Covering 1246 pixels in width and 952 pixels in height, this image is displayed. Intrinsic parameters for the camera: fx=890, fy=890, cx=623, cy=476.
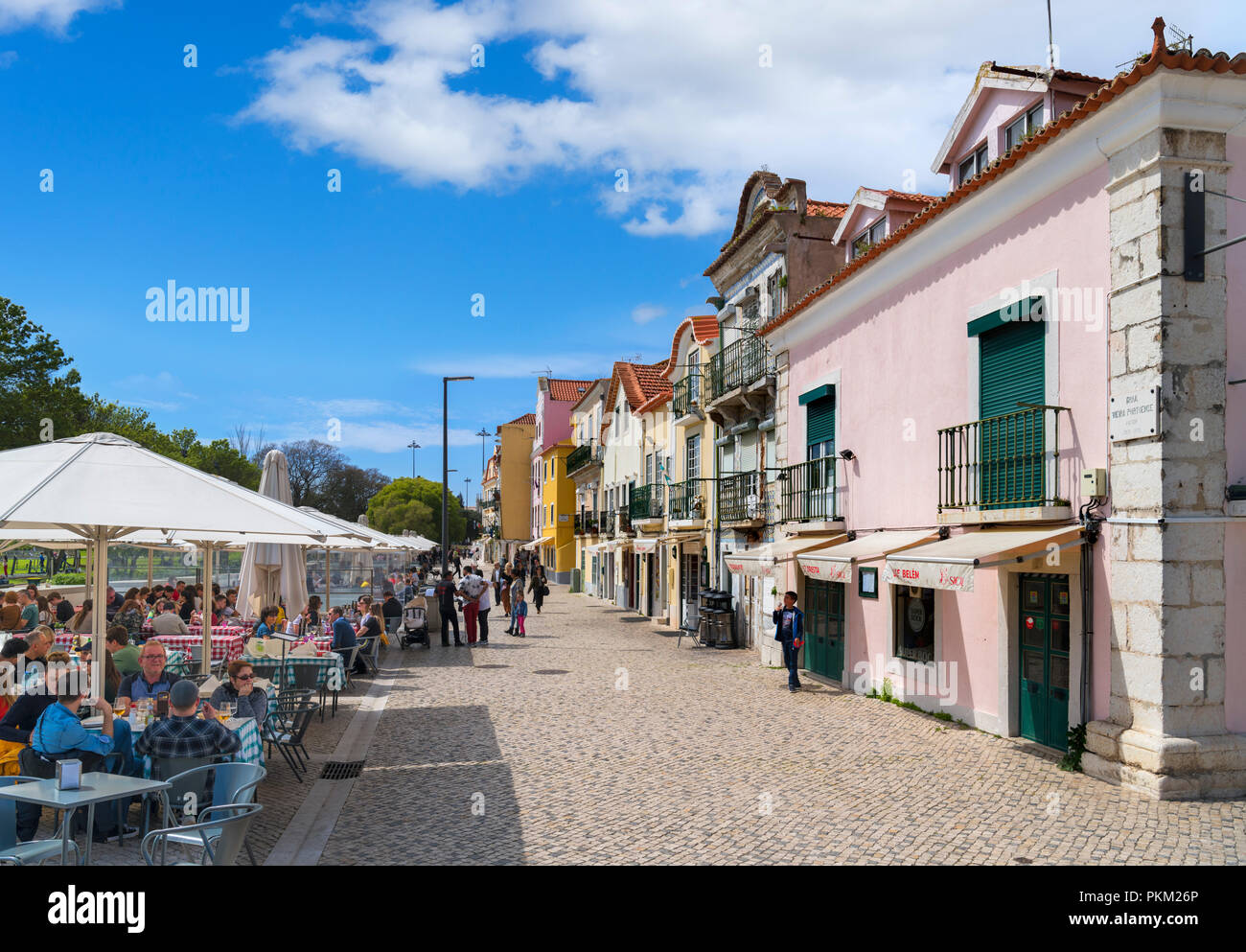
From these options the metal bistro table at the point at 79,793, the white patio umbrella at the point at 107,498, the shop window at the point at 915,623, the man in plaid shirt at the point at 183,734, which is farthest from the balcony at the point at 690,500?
the metal bistro table at the point at 79,793

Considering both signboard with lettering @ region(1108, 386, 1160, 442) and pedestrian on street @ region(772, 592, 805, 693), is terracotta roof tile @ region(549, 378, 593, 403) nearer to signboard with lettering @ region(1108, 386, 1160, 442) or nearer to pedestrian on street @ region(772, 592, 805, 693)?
pedestrian on street @ region(772, 592, 805, 693)

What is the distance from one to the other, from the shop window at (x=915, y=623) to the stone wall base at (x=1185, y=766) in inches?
163

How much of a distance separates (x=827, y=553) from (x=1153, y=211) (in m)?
6.63

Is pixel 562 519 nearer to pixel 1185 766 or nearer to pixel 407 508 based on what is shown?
pixel 407 508

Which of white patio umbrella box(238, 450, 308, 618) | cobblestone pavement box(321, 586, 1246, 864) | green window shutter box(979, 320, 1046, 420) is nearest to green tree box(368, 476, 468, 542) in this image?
white patio umbrella box(238, 450, 308, 618)

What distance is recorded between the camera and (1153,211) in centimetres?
801

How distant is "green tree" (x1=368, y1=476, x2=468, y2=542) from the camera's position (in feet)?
222

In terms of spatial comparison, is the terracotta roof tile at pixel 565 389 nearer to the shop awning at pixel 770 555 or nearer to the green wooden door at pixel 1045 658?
the shop awning at pixel 770 555

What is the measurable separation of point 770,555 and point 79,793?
12183 millimetres

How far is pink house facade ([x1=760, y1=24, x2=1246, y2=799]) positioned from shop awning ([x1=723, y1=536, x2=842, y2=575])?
1.67 metres

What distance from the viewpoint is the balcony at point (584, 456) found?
4090 cm

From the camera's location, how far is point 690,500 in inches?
962

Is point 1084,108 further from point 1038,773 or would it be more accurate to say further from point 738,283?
point 738,283
